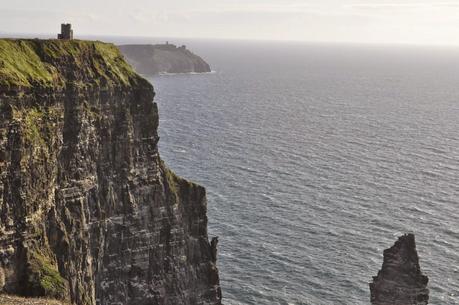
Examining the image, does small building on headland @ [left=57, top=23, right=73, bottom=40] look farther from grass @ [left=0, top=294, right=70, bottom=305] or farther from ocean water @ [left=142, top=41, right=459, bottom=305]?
ocean water @ [left=142, top=41, right=459, bottom=305]

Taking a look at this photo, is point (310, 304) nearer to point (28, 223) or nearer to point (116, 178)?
point (116, 178)

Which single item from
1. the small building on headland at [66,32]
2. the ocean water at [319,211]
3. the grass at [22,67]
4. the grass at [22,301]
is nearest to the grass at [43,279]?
the grass at [22,301]

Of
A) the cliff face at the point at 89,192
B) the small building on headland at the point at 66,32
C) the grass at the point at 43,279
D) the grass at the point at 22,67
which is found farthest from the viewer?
the small building on headland at the point at 66,32

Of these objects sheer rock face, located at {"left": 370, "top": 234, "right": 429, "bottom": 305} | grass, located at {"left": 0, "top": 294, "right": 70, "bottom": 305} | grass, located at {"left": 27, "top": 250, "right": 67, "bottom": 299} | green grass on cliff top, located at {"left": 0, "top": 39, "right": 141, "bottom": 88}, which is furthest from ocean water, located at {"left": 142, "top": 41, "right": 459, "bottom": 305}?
grass, located at {"left": 0, "top": 294, "right": 70, "bottom": 305}

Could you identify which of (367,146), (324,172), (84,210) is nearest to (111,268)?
(84,210)

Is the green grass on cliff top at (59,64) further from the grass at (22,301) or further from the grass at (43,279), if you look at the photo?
the grass at (22,301)

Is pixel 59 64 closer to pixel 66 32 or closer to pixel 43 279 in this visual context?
pixel 66 32
